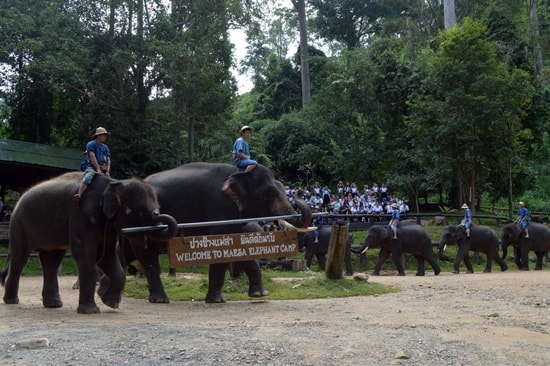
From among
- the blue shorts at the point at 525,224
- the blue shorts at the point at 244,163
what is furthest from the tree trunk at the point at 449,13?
the blue shorts at the point at 244,163

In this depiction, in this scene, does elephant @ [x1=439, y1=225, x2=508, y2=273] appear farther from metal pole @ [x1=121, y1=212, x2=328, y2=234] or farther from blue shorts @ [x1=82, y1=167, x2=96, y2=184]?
blue shorts @ [x1=82, y1=167, x2=96, y2=184]

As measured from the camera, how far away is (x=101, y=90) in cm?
2880

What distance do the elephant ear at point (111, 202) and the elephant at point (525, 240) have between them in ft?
61.8

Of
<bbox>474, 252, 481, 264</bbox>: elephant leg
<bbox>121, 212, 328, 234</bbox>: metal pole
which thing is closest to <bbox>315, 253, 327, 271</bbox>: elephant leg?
<bbox>474, 252, 481, 264</bbox>: elephant leg

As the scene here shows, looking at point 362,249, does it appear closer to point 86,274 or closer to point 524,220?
point 524,220

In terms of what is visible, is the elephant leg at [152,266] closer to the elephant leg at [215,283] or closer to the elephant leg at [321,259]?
the elephant leg at [215,283]

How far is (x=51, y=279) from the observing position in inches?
462

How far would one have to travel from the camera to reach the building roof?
86.1ft

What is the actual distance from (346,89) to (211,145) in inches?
323

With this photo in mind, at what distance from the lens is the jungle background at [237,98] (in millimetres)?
28328

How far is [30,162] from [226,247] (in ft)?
55.1

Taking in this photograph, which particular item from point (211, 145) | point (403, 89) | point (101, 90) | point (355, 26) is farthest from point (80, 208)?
point (355, 26)

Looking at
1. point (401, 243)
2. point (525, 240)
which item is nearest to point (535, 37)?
point (525, 240)

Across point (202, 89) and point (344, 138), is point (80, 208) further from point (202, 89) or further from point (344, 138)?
point (344, 138)
